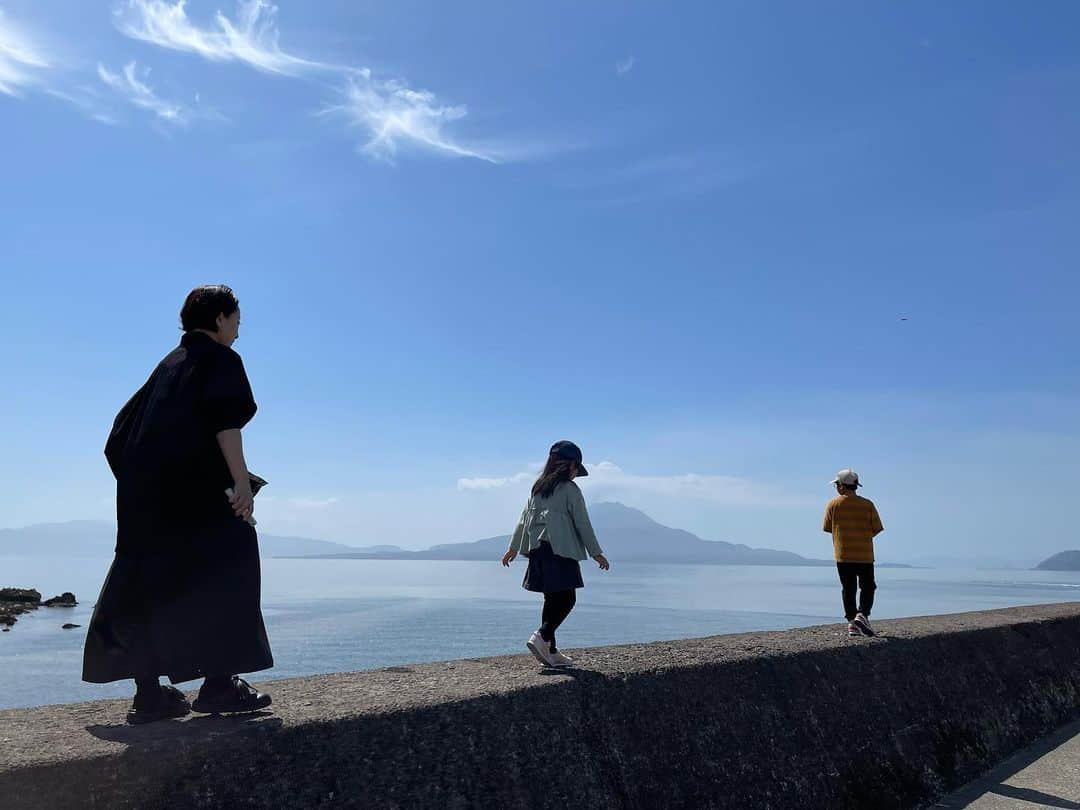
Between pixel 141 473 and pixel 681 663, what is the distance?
10.4 feet

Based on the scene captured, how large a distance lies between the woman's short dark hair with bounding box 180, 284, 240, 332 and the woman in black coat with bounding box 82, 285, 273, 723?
0.24 m

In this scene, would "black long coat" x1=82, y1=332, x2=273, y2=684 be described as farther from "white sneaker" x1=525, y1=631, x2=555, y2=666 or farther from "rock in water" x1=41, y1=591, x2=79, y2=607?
"rock in water" x1=41, y1=591, x2=79, y2=607

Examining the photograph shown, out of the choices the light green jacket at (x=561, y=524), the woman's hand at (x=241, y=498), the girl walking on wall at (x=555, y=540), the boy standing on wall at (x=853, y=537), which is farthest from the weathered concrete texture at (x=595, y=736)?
the boy standing on wall at (x=853, y=537)

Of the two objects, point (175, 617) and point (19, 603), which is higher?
point (19, 603)

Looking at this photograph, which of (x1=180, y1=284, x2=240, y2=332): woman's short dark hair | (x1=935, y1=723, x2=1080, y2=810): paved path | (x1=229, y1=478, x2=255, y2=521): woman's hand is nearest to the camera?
(x1=229, y1=478, x2=255, y2=521): woman's hand

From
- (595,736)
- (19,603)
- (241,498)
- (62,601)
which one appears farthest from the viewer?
(62,601)

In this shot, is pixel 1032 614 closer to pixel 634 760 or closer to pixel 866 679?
pixel 866 679

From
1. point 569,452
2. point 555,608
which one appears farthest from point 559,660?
point 569,452

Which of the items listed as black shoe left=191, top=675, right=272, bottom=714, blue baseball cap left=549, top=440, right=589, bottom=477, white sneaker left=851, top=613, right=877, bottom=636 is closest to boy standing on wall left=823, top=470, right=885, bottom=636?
white sneaker left=851, top=613, right=877, bottom=636

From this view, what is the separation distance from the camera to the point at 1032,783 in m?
5.87

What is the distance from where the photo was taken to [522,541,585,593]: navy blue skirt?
5172 mm

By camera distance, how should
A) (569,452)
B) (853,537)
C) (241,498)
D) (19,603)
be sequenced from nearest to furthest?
(241,498) → (569,452) → (853,537) → (19,603)

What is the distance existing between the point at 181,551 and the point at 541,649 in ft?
7.68

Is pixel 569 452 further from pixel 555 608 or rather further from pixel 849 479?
pixel 849 479
